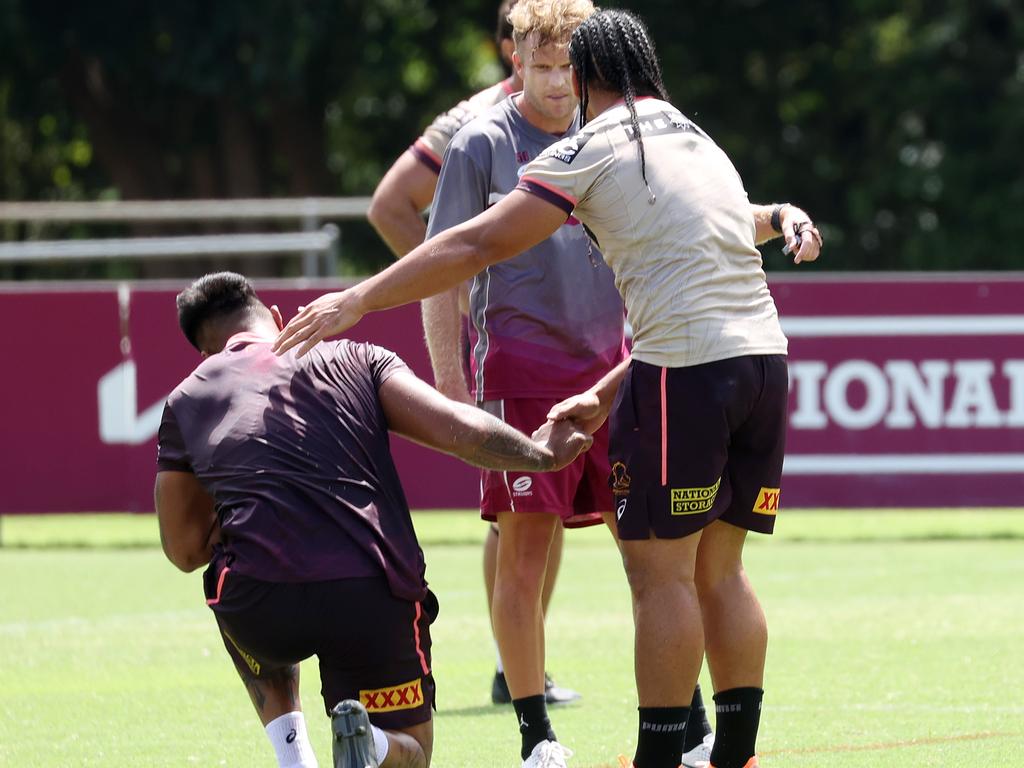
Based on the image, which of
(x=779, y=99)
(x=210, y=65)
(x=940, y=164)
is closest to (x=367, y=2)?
(x=210, y=65)

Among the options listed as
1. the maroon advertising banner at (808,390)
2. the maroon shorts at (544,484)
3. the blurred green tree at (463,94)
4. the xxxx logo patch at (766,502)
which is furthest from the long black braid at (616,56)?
the blurred green tree at (463,94)

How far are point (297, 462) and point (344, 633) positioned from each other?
0.44 meters

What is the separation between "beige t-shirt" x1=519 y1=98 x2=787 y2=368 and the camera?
187 inches

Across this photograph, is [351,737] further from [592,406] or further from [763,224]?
[763,224]

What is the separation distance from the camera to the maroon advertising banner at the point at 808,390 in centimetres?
1280

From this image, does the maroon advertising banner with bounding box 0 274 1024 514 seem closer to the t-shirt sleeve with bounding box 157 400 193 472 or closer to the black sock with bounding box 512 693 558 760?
the black sock with bounding box 512 693 558 760

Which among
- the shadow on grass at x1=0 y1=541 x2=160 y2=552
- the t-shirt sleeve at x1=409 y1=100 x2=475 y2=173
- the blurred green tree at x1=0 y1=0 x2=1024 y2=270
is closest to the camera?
the t-shirt sleeve at x1=409 y1=100 x2=475 y2=173

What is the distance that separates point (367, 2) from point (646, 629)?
81.5 feet

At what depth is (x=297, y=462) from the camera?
4.56 metres

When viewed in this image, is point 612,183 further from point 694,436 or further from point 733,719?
point 733,719

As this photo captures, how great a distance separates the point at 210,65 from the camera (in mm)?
26344

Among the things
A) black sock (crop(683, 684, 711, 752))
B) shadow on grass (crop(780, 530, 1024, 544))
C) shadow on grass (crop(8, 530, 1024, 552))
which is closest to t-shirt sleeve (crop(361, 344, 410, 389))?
black sock (crop(683, 684, 711, 752))

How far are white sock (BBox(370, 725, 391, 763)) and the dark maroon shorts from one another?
0.07 metres

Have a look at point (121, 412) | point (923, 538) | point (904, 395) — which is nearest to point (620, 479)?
point (923, 538)
